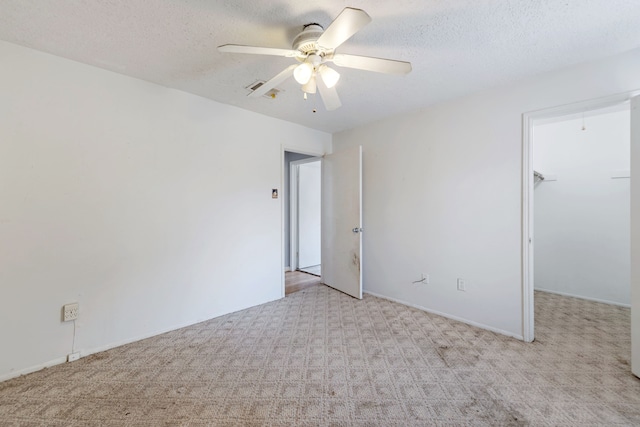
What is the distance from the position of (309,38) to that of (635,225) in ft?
8.22

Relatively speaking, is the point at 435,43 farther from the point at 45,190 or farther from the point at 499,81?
the point at 45,190

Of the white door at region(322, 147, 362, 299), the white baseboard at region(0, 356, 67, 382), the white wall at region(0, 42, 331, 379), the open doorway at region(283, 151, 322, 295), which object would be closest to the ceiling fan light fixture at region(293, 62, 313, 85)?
the white wall at region(0, 42, 331, 379)

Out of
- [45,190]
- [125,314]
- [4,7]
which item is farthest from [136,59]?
[125,314]

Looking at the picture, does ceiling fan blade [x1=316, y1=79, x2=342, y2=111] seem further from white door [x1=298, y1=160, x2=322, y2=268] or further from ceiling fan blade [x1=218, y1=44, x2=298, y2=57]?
white door [x1=298, y1=160, x2=322, y2=268]

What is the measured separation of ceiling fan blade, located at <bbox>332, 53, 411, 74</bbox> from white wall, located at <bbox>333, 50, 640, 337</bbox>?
4.99ft

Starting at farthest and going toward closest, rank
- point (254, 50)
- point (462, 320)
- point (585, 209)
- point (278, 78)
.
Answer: point (585, 209), point (462, 320), point (278, 78), point (254, 50)

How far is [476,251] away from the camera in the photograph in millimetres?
2686

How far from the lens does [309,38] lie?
158 cm

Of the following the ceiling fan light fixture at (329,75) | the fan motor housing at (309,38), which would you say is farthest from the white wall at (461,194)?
the fan motor housing at (309,38)

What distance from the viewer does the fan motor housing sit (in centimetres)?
158

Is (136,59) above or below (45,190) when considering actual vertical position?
above

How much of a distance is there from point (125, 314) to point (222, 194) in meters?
1.39

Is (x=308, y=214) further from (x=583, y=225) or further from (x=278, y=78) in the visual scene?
(x=583, y=225)

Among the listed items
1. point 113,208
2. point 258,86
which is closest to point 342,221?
point 258,86
